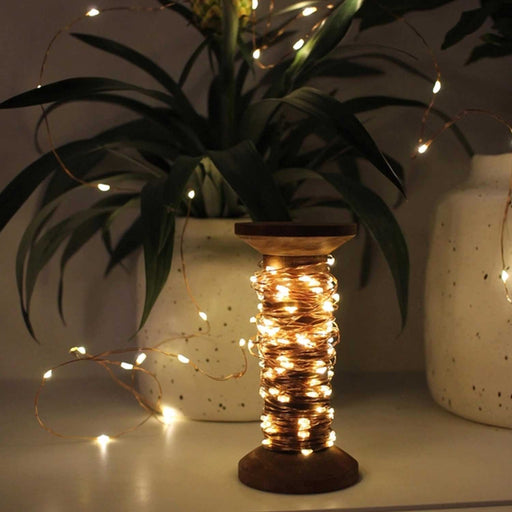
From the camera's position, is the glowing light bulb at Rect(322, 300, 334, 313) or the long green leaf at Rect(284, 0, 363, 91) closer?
the glowing light bulb at Rect(322, 300, 334, 313)

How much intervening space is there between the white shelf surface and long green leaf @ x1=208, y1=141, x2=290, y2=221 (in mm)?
269

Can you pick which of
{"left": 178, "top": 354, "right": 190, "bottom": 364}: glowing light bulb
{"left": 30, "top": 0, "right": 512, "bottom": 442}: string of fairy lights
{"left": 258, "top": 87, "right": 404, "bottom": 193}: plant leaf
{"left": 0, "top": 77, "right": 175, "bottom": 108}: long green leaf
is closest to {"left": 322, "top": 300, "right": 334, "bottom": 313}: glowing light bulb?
{"left": 30, "top": 0, "right": 512, "bottom": 442}: string of fairy lights

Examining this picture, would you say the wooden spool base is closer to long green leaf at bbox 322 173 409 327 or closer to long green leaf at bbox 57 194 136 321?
long green leaf at bbox 322 173 409 327

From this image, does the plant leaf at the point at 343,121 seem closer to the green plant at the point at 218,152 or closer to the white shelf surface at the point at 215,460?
the green plant at the point at 218,152

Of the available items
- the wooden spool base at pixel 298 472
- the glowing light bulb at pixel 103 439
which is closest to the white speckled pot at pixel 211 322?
the glowing light bulb at pixel 103 439

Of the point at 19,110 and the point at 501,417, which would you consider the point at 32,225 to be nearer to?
the point at 19,110

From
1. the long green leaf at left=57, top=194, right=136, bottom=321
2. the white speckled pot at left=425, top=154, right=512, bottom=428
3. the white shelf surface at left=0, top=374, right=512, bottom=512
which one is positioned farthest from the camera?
the long green leaf at left=57, top=194, right=136, bottom=321

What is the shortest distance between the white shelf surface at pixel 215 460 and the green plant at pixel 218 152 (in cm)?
16

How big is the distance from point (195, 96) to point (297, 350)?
606 mm

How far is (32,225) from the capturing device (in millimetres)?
1099

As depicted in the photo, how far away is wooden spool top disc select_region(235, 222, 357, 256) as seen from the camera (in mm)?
802

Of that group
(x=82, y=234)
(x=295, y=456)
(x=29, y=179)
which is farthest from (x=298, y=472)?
(x=82, y=234)

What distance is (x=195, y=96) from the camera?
1325 millimetres

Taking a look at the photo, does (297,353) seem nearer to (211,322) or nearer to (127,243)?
(211,322)
